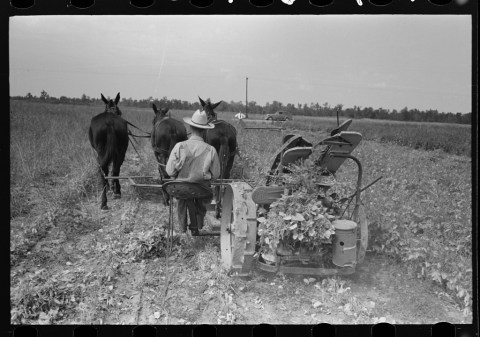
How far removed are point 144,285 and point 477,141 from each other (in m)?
4.08

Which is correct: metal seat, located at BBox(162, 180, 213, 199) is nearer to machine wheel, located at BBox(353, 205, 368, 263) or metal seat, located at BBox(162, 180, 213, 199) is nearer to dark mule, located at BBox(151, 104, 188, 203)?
machine wheel, located at BBox(353, 205, 368, 263)

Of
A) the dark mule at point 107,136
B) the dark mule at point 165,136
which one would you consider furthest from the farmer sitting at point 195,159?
the dark mule at point 107,136

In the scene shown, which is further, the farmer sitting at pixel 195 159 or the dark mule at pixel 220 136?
the dark mule at pixel 220 136

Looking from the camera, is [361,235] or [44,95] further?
[44,95]

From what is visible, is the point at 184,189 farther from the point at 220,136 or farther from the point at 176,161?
the point at 220,136

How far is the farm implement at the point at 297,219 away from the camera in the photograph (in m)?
4.32

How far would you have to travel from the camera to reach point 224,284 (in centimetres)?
452

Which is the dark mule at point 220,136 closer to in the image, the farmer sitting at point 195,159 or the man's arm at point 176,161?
the farmer sitting at point 195,159

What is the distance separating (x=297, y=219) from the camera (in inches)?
165

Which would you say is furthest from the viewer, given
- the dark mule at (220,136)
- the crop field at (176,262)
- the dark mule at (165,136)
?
the dark mule at (165,136)

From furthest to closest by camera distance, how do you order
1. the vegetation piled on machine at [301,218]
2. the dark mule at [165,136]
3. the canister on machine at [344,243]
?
the dark mule at [165,136], the canister on machine at [344,243], the vegetation piled on machine at [301,218]

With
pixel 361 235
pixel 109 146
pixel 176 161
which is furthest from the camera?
pixel 109 146

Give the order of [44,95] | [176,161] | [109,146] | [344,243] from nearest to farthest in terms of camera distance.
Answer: [344,243] → [176,161] → [44,95] → [109,146]

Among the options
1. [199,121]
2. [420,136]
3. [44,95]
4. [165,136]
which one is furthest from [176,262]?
[420,136]
